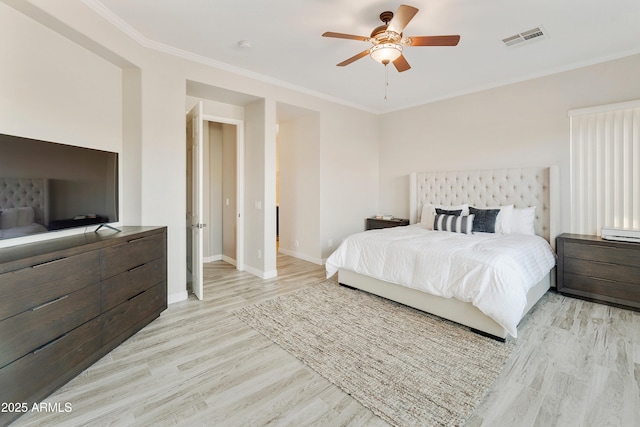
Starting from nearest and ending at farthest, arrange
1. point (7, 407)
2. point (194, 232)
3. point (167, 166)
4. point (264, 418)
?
1. point (7, 407)
2. point (264, 418)
3. point (167, 166)
4. point (194, 232)

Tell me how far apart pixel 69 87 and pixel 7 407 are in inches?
94.7

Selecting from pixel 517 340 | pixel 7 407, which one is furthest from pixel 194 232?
pixel 517 340

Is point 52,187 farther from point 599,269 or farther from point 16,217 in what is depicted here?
point 599,269

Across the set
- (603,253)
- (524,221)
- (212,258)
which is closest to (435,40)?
(524,221)

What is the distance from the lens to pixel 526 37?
2.99 meters

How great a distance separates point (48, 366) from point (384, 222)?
182 inches

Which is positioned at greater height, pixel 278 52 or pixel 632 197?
pixel 278 52

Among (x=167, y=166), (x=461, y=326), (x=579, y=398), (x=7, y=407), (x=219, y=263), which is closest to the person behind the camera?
(x=7, y=407)

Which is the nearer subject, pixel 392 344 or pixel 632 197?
pixel 392 344

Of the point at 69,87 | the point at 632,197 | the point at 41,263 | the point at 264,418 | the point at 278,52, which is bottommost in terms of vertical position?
the point at 264,418

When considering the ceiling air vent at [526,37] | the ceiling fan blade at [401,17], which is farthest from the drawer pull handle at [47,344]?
the ceiling air vent at [526,37]

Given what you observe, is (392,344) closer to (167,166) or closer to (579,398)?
(579,398)

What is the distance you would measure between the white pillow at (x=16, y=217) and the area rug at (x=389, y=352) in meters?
1.86

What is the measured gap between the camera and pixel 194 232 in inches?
139
